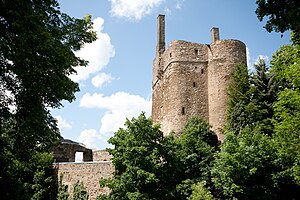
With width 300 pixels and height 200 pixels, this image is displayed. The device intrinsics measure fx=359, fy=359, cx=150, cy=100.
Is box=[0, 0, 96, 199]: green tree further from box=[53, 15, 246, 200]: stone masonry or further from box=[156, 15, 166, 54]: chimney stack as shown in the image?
box=[156, 15, 166, 54]: chimney stack

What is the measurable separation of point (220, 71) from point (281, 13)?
21.4 m

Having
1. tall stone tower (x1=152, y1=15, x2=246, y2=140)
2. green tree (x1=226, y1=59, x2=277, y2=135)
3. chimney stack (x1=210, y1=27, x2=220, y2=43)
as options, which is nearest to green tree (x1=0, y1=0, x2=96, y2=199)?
green tree (x1=226, y1=59, x2=277, y2=135)

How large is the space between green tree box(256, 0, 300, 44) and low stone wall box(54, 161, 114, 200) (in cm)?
1813

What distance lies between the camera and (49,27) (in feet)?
31.9

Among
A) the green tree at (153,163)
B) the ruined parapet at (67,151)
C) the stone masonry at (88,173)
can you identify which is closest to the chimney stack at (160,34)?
the ruined parapet at (67,151)

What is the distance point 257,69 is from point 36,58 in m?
19.6

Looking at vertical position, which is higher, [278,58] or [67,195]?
[278,58]

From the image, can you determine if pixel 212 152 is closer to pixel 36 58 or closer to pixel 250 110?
pixel 250 110

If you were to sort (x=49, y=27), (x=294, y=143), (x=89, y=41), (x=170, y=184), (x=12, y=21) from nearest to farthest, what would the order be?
(x=12, y=21), (x=49, y=27), (x=89, y=41), (x=294, y=143), (x=170, y=184)

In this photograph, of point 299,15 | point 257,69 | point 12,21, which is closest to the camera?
point 299,15

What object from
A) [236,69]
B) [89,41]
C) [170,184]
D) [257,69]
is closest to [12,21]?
[89,41]

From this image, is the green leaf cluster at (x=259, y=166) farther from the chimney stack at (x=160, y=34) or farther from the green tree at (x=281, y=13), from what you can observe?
the chimney stack at (x=160, y=34)

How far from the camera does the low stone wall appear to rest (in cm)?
2394

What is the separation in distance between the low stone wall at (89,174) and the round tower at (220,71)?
9.00 meters
